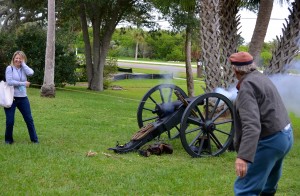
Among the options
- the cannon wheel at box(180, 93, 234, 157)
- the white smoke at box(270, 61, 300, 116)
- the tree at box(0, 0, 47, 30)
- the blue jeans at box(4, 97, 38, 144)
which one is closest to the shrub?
the tree at box(0, 0, 47, 30)

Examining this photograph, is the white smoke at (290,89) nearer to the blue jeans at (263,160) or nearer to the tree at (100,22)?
the blue jeans at (263,160)

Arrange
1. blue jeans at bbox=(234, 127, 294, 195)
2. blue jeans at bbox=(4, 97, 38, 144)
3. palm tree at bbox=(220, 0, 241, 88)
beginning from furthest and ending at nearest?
1. palm tree at bbox=(220, 0, 241, 88)
2. blue jeans at bbox=(4, 97, 38, 144)
3. blue jeans at bbox=(234, 127, 294, 195)

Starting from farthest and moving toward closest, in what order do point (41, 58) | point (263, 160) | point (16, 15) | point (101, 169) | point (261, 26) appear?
point (16, 15) → point (41, 58) → point (261, 26) → point (101, 169) → point (263, 160)

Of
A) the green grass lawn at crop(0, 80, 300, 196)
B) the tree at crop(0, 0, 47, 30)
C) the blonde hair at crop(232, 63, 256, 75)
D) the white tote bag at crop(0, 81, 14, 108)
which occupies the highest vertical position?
the tree at crop(0, 0, 47, 30)

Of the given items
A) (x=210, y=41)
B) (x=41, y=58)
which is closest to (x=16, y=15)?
(x=41, y=58)

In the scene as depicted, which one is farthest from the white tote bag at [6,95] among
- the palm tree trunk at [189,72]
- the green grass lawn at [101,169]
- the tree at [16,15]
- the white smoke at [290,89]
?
the tree at [16,15]

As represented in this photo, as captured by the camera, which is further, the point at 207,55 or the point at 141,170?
the point at 207,55

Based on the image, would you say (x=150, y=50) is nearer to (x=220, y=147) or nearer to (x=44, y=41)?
(x=44, y=41)

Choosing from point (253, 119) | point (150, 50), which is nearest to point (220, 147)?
point (253, 119)

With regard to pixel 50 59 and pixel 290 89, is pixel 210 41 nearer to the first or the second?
pixel 290 89

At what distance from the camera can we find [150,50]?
64250 mm

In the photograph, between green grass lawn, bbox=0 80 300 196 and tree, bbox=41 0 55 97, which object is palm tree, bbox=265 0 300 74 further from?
tree, bbox=41 0 55 97

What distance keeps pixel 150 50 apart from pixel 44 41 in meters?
44.0

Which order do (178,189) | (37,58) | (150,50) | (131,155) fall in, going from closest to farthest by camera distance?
(178,189)
(131,155)
(37,58)
(150,50)
